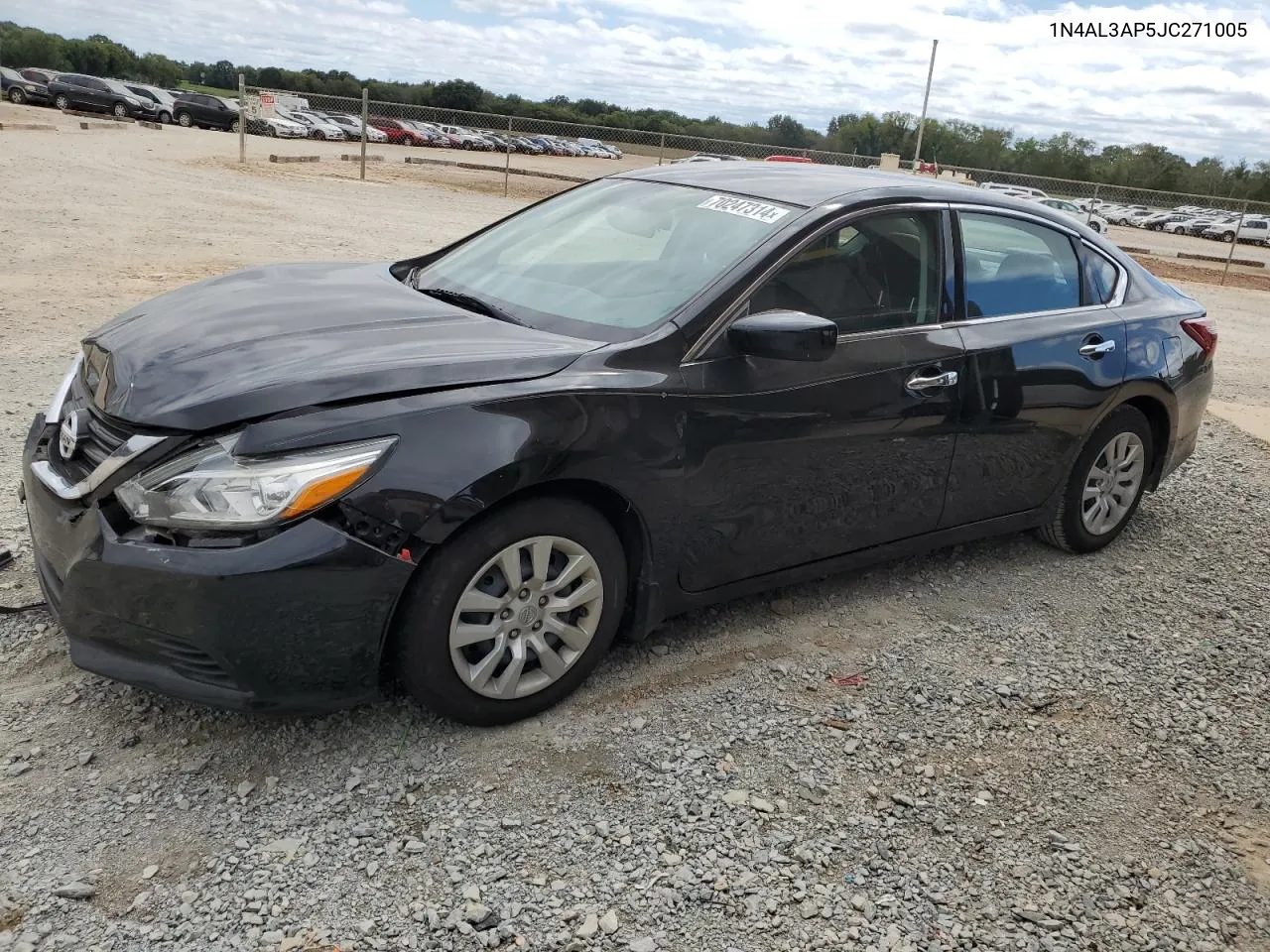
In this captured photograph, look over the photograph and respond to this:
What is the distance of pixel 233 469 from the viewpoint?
271cm

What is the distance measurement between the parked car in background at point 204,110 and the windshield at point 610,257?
4700cm

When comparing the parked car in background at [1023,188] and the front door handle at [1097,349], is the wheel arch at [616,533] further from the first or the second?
the parked car in background at [1023,188]

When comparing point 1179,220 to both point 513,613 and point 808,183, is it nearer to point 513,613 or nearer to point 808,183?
point 808,183

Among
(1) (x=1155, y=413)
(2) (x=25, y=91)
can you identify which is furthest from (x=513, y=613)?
(2) (x=25, y=91)

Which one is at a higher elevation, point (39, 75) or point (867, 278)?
point (39, 75)

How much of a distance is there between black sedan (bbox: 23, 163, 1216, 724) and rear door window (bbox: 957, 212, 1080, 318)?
0.02m

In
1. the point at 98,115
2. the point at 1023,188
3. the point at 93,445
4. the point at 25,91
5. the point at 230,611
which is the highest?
the point at 25,91

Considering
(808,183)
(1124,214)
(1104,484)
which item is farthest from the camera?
(1124,214)

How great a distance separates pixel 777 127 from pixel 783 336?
128 ft

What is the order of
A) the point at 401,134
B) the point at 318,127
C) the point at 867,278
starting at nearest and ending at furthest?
the point at 867,278, the point at 318,127, the point at 401,134

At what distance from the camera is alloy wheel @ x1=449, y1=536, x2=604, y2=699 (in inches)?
120

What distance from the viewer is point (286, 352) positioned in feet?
10.0

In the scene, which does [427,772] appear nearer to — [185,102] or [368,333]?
[368,333]

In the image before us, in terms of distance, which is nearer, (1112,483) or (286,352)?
(286,352)
